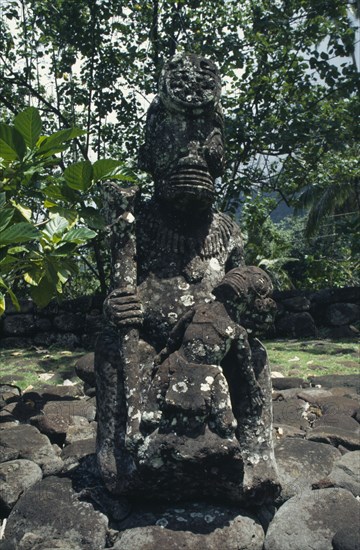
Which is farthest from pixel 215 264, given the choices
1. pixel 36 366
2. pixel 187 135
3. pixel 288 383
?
pixel 36 366

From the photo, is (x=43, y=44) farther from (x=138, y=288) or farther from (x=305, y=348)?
(x=138, y=288)

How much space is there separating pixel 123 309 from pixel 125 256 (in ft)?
1.26

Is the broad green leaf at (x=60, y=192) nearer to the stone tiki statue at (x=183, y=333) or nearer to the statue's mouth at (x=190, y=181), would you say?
the stone tiki statue at (x=183, y=333)

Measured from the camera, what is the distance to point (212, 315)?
143 inches

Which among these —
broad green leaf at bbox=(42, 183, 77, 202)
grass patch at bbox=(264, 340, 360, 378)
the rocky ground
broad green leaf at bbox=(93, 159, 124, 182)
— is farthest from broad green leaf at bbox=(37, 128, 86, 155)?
grass patch at bbox=(264, 340, 360, 378)

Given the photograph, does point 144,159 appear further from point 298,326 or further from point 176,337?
point 298,326

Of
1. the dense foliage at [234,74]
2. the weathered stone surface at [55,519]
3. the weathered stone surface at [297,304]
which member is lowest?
the weathered stone surface at [55,519]

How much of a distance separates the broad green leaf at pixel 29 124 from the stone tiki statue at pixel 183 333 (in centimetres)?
62

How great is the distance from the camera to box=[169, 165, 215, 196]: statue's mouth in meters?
3.98

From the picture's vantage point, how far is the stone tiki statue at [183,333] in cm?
331

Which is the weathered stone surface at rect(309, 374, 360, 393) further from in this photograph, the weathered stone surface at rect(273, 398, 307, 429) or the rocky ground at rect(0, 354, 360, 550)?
the rocky ground at rect(0, 354, 360, 550)

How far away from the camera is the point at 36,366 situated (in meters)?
8.24

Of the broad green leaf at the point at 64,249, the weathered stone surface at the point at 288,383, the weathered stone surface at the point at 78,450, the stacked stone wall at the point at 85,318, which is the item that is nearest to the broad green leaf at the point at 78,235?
the broad green leaf at the point at 64,249

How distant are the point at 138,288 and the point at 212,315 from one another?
62cm
